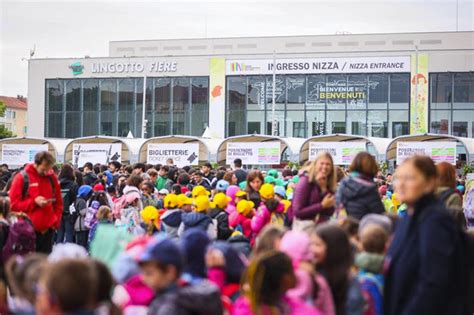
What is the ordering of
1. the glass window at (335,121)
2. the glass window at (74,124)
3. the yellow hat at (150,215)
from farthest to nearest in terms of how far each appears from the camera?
the glass window at (74,124) < the glass window at (335,121) < the yellow hat at (150,215)

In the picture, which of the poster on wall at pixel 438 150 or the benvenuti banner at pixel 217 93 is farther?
the benvenuti banner at pixel 217 93

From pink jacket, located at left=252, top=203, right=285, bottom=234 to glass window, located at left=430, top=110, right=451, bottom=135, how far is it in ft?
160

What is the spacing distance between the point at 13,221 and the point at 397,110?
50.8 metres

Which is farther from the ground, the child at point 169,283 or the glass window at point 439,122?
the glass window at point 439,122

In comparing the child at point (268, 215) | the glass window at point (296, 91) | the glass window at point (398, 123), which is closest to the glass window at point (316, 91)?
the glass window at point (296, 91)

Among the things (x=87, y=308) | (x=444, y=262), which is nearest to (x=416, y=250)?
(x=444, y=262)

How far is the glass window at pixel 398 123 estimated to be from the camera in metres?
59.4

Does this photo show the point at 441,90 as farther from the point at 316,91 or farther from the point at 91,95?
the point at 91,95

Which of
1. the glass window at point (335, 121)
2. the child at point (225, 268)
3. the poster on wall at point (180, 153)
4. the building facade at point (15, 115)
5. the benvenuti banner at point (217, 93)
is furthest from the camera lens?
the building facade at point (15, 115)

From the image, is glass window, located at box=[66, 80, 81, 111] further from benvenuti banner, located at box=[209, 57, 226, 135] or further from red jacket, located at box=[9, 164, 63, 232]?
red jacket, located at box=[9, 164, 63, 232]

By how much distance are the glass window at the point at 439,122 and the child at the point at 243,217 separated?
48.6 m

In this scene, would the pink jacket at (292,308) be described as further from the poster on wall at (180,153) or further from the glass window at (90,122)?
the glass window at (90,122)

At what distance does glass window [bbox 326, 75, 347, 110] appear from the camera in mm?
60438

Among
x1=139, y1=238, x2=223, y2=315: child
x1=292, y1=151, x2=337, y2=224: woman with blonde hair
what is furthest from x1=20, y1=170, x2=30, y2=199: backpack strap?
x1=139, y1=238, x2=223, y2=315: child
